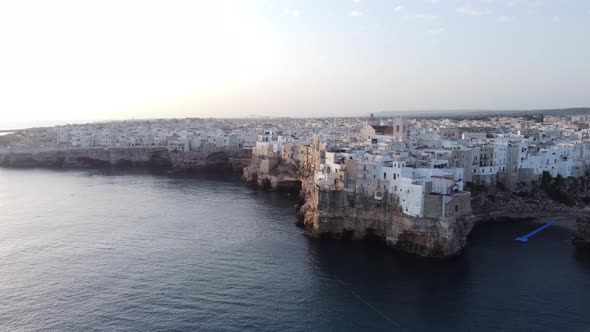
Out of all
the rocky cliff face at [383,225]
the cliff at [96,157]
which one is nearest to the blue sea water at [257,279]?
the rocky cliff face at [383,225]

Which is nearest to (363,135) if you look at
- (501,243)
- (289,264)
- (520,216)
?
(520,216)

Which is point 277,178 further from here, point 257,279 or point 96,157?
point 96,157

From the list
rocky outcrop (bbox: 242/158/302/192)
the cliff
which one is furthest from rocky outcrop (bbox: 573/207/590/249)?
the cliff

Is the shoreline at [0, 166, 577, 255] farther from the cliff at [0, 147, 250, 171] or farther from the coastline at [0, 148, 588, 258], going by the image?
the cliff at [0, 147, 250, 171]

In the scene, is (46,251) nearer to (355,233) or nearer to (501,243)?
(355,233)

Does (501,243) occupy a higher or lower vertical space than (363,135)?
lower

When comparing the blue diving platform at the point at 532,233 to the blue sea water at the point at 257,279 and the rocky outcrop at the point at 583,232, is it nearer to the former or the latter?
the blue sea water at the point at 257,279
